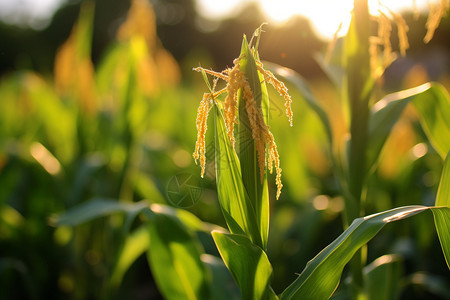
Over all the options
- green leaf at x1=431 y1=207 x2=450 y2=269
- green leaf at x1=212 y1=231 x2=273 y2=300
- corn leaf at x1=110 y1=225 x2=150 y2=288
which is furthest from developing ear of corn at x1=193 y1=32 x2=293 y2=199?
corn leaf at x1=110 y1=225 x2=150 y2=288

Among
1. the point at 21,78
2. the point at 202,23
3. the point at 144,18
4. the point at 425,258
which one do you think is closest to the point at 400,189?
the point at 425,258

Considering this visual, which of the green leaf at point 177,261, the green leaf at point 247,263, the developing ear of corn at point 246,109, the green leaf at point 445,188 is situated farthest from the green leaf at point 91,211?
the green leaf at point 445,188

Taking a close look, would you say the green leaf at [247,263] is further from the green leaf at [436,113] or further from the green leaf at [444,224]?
the green leaf at [436,113]

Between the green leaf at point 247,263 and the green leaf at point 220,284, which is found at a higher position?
the green leaf at point 247,263

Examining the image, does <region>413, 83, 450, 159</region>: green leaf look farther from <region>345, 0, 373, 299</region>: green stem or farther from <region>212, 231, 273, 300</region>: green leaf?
<region>212, 231, 273, 300</region>: green leaf

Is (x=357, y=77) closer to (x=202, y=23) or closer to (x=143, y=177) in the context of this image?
(x=143, y=177)
